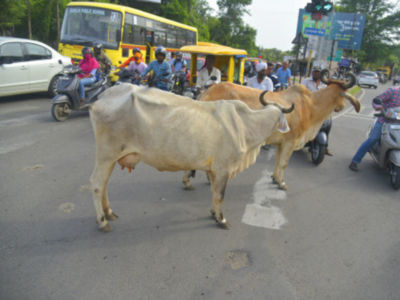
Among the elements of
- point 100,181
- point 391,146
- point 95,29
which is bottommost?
point 100,181

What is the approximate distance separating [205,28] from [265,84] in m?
36.9

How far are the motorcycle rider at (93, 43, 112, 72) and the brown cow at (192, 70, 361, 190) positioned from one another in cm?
493

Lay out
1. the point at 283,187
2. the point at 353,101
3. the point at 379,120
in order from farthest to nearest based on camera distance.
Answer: the point at 379,120, the point at 353,101, the point at 283,187

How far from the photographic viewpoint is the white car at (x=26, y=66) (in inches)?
333

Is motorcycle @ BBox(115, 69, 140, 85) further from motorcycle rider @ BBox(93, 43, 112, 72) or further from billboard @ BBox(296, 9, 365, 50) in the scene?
billboard @ BBox(296, 9, 365, 50)

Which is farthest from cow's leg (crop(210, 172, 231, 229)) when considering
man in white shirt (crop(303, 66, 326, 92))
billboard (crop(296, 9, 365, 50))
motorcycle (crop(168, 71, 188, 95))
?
billboard (crop(296, 9, 365, 50))

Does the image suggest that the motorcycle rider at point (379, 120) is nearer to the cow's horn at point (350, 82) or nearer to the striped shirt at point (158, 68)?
the cow's horn at point (350, 82)

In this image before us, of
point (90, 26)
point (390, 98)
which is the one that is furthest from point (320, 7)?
point (90, 26)

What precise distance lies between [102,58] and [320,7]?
7.68m

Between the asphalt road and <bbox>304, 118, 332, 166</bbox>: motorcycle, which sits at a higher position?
<bbox>304, 118, 332, 166</bbox>: motorcycle

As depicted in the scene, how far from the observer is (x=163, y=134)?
10.8 ft

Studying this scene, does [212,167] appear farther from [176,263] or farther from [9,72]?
[9,72]

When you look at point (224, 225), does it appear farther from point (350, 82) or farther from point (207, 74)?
point (207, 74)

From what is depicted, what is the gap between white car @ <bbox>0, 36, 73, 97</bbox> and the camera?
8.46 metres
